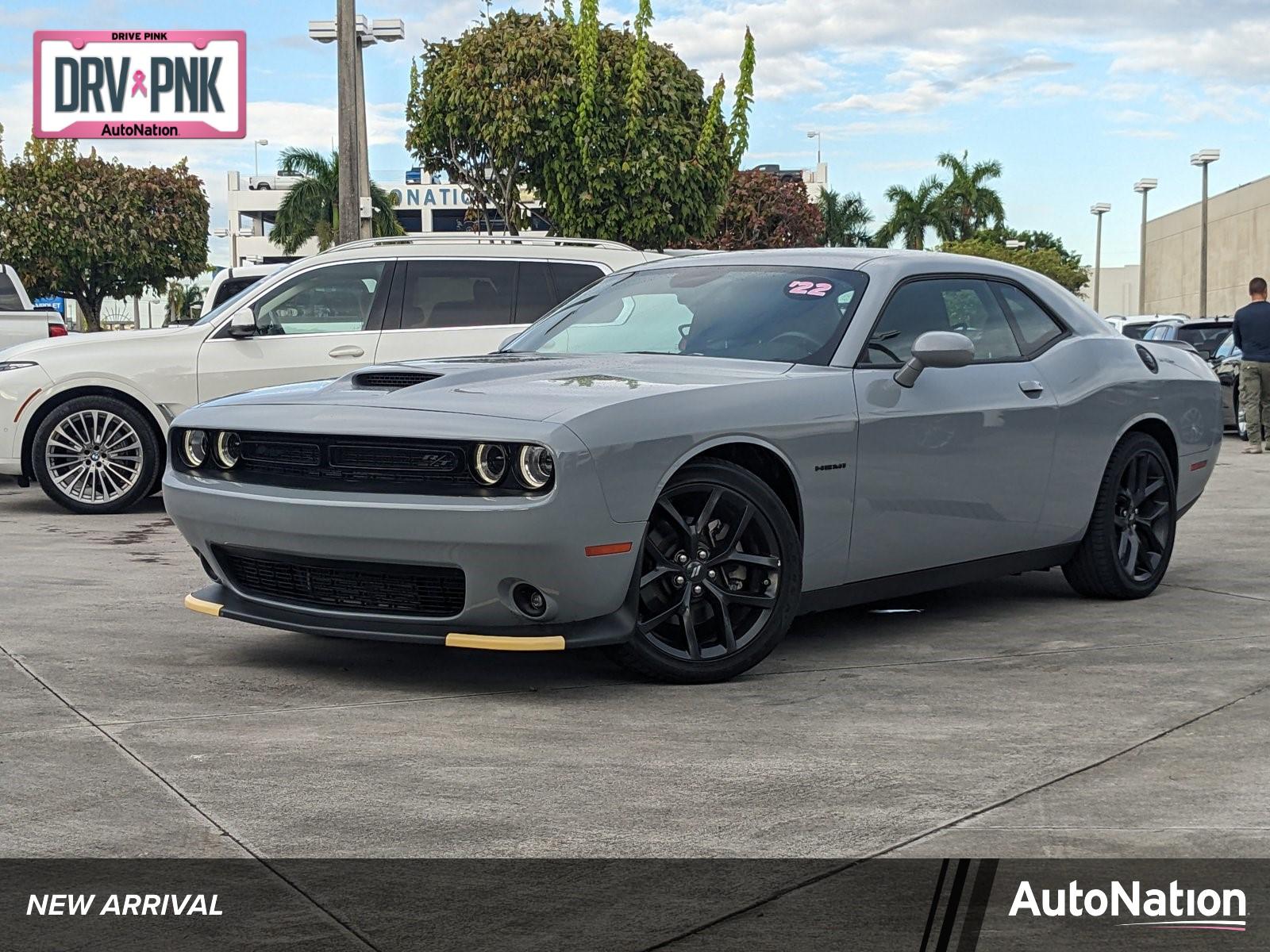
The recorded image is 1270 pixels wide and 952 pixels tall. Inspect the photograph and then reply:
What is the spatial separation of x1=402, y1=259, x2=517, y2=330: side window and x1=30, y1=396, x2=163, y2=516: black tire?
1.87 metres

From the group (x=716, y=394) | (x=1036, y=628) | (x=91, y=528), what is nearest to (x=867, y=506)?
(x=716, y=394)

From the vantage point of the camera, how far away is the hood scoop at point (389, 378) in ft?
18.6

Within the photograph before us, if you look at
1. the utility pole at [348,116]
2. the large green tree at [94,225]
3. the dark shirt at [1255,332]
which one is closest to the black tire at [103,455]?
the utility pole at [348,116]

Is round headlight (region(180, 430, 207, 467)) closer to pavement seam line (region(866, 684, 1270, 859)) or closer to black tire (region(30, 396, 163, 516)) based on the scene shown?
pavement seam line (region(866, 684, 1270, 859))

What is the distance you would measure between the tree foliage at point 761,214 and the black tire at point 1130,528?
5626cm

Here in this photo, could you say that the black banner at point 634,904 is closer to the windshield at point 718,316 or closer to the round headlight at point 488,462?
the round headlight at point 488,462

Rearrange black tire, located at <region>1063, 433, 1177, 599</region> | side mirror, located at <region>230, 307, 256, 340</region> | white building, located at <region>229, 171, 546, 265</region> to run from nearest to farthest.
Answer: black tire, located at <region>1063, 433, 1177, 599</region>
side mirror, located at <region>230, 307, 256, 340</region>
white building, located at <region>229, 171, 546, 265</region>

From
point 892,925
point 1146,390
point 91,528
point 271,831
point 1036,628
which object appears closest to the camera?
point 892,925

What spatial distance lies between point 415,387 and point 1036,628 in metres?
2.69

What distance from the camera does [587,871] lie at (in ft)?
11.6

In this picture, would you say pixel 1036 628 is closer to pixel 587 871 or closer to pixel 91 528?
pixel 587 871

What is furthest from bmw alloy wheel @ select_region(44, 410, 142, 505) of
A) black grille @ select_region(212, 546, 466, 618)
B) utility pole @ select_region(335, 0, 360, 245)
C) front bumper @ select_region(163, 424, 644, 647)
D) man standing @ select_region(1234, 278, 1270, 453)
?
man standing @ select_region(1234, 278, 1270, 453)

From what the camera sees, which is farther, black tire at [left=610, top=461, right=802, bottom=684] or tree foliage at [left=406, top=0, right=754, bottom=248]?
tree foliage at [left=406, top=0, right=754, bottom=248]

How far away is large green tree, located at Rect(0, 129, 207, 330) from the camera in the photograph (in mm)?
62219
